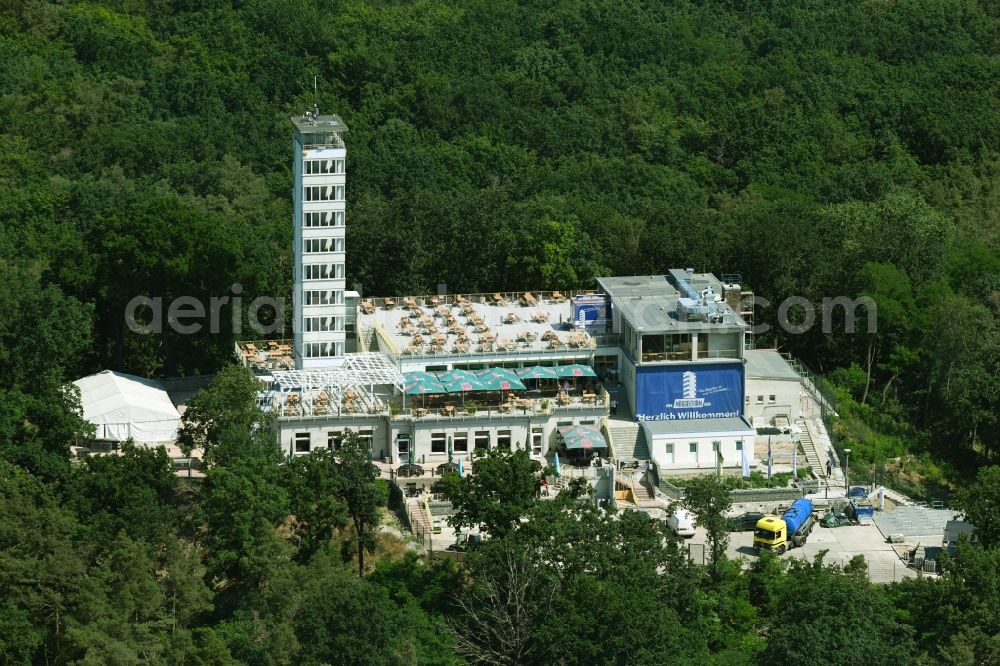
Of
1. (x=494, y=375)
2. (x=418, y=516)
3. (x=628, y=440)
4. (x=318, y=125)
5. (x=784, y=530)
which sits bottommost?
(x=784, y=530)

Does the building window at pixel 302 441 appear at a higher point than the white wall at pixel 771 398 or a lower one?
lower

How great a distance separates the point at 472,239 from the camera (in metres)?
113

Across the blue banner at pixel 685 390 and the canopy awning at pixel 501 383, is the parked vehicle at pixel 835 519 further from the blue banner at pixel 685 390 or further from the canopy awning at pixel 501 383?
the canopy awning at pixel 501 383

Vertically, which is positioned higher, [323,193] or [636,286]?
[323,193]

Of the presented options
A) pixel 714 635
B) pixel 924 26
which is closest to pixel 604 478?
pixel 714 635

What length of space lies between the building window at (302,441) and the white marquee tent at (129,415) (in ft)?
20.0

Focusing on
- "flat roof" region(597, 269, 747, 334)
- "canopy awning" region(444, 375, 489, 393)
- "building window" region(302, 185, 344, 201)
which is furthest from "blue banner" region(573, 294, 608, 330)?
"building window" region(302, 185, 344, 201)

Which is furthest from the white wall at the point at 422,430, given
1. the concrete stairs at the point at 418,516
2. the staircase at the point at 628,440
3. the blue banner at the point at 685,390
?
the blue banner at the point at 685,390

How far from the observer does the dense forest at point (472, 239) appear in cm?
8056

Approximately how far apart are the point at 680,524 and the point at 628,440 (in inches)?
325

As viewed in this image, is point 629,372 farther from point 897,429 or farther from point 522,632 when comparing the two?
point 522,632

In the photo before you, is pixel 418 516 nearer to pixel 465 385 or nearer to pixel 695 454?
pixel 465 385

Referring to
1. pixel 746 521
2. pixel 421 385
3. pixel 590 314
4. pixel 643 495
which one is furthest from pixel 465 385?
pixel 746 521

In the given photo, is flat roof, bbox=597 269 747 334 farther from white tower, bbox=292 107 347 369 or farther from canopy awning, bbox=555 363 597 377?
white tower, bbox=292 107 347 369
